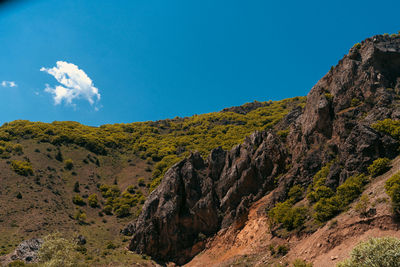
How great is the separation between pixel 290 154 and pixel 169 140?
77.1 meters

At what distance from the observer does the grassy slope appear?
172 feet

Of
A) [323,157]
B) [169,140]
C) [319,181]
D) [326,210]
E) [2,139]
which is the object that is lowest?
[326,210]

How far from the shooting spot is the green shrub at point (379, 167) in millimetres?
30709

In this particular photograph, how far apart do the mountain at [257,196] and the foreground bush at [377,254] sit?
21.0 feet

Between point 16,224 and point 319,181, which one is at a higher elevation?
point 16,224

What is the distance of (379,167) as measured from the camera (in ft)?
101

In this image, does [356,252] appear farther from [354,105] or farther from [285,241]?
[354,105]

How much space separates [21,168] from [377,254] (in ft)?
263

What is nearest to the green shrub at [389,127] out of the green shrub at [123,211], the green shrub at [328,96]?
the green shrub at [328,96]

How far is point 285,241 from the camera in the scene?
32625 mm

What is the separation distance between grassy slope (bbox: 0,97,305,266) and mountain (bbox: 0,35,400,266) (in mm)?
478

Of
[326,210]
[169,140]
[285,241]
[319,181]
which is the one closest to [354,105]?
[319,181]

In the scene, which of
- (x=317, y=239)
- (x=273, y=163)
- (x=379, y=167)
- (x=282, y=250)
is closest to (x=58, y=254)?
(x=282, y=250)

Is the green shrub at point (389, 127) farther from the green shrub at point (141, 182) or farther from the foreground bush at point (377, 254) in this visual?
the green shrub at point (141, 182)
